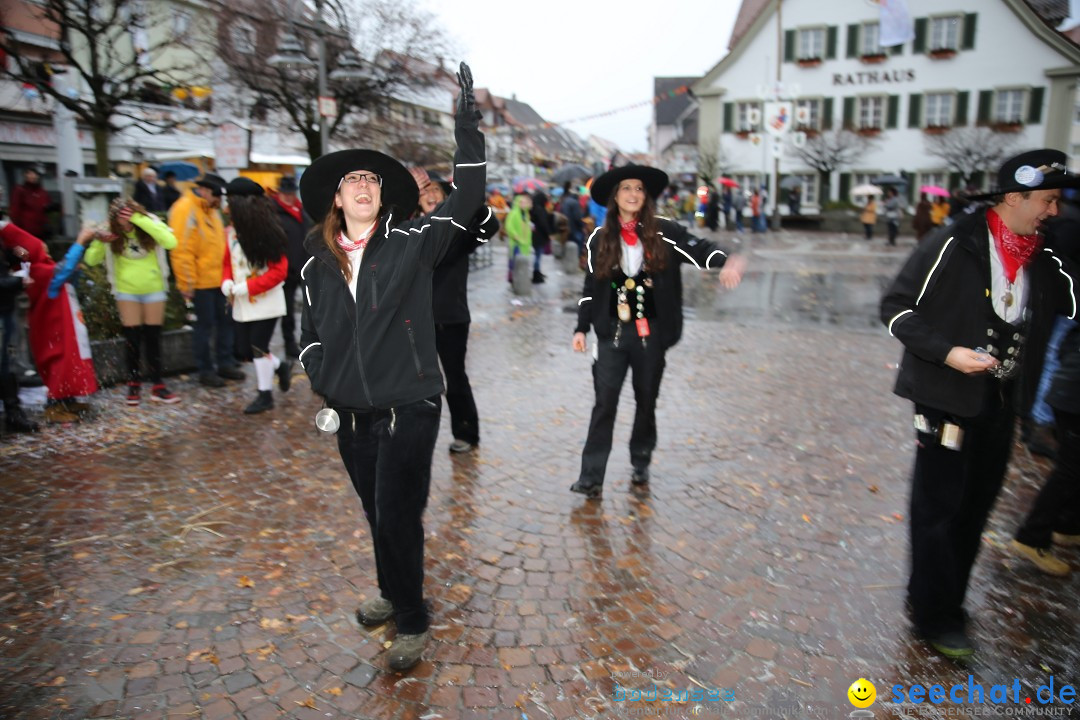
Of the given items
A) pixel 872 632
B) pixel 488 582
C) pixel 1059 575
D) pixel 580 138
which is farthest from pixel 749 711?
pixel 580 138

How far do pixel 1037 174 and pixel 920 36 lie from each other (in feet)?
142

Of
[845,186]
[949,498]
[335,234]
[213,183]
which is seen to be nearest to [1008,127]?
[845,186]

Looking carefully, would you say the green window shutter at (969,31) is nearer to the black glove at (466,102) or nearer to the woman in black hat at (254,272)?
the woman in black hat at (254,272)

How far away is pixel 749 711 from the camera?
3.03 meters

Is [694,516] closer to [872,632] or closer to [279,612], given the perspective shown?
[872,632]

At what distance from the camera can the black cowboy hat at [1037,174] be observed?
→ 3035mm

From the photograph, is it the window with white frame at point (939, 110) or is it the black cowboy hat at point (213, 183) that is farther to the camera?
the window with white frame at point (939, 110)

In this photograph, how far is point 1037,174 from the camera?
3064mm

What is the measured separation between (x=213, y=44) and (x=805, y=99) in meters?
31.6

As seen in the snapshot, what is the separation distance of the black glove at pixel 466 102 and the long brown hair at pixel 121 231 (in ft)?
15.9

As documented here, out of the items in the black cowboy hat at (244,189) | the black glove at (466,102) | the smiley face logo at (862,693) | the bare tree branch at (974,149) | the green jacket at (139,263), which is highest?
the bare tree branch at (974,149)

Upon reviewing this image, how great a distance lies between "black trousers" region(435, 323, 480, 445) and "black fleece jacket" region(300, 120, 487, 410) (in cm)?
237

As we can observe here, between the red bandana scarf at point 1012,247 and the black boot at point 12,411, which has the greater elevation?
the red bandana scarf at point 1012,247

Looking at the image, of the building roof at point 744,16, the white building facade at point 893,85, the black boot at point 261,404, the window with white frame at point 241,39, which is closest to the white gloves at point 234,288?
the black boot at point 261,404
